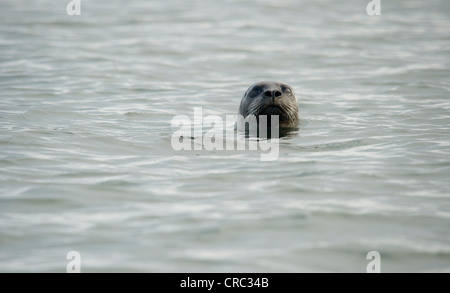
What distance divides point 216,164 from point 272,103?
6.98 ft

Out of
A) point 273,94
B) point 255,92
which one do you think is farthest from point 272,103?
point 255,92

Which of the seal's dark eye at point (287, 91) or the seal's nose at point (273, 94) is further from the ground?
the seal's dark eye at point (287, 91)

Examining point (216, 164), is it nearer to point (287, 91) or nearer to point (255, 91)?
point (255, 91)

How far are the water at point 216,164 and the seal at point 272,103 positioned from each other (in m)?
0.39

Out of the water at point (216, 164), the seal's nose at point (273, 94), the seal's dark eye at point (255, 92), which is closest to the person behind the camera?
the water at point (216, 164)

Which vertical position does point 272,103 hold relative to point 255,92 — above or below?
below

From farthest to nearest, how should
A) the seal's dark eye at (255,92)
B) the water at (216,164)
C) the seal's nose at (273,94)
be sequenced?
the seal's dark eye at (255,92), the seal's nose at (273,94), the water at (216,164)

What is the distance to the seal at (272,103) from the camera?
9508mm

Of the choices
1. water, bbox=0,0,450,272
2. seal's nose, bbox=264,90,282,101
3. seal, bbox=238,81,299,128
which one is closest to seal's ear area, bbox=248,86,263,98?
seal, bbox=238,81,299,128

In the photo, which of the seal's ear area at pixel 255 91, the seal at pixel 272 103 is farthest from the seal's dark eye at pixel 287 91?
the seal's ear area at pixel 255 91

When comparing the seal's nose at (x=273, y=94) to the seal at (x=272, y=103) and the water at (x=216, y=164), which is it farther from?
the water at (x=216, y=164)

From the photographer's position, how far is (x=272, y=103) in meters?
9.48

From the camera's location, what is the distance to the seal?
9.51 m

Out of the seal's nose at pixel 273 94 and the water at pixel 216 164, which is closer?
the water at pixel 216 164
